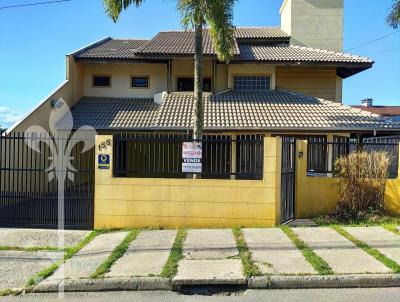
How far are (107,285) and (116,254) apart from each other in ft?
4.03

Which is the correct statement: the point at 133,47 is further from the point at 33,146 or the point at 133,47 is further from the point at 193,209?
the point at 193,209

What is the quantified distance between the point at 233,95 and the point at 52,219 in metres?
10.2

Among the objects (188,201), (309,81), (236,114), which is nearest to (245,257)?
(188,201)

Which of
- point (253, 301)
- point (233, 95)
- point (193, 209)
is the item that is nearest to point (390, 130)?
point (233, 95)

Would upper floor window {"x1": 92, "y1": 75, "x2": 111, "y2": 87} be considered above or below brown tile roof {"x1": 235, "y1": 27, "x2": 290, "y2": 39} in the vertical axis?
below

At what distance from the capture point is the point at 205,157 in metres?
8.98

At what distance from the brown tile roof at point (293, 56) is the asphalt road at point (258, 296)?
13039 mm

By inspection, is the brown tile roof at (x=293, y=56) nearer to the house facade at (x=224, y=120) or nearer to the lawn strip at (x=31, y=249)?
the house facade at (x=224, y=120)

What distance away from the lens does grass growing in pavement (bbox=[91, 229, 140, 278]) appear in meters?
5.76

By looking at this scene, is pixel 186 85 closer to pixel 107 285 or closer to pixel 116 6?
pixel 116 6

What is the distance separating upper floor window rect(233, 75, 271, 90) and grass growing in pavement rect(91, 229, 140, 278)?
11.1 metres

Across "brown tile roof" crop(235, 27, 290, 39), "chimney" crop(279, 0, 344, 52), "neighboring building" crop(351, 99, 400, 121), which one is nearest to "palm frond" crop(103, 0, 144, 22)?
"brown tile roof" crop(235, 27, 290, 39)

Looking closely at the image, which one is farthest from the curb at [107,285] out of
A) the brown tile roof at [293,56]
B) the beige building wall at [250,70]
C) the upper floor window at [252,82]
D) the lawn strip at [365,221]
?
the upper floor window at [252,82]

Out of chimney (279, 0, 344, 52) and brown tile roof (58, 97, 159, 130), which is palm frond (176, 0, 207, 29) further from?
chimney (279, 0, 344, 52)
